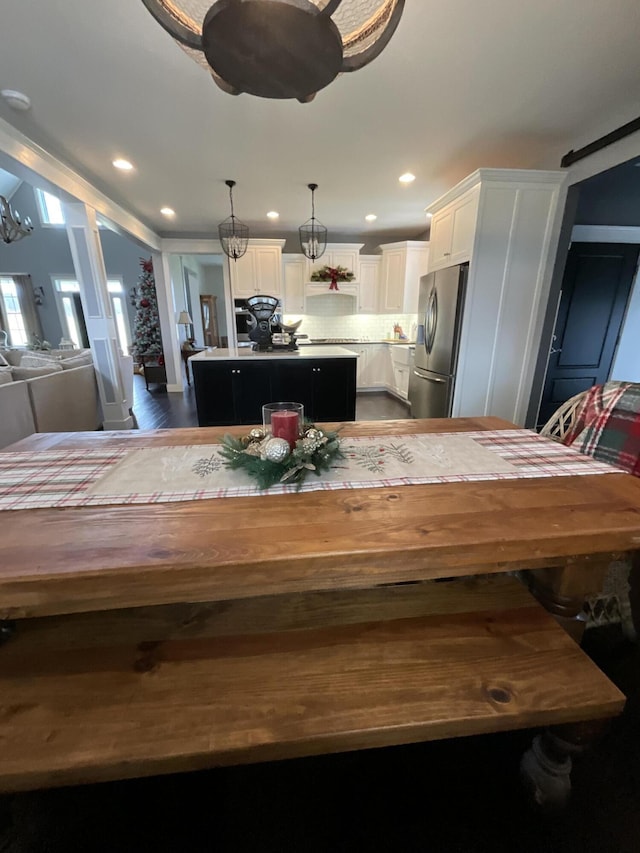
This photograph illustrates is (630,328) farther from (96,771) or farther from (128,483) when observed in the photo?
(96,771)

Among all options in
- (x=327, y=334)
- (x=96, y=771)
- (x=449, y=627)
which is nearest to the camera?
(x=96, y=771)

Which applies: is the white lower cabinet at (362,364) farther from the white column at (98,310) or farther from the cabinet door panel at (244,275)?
the white column at (98,310)

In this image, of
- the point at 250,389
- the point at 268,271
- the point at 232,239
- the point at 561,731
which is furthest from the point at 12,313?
the point at 561,731

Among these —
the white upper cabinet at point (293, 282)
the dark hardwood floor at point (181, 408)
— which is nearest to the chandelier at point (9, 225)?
the dark hardwood floor at point (181, 408)

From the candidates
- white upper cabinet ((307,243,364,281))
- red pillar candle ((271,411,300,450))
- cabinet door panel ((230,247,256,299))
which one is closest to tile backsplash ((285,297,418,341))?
white upper cabinet ((307,243,364,281))

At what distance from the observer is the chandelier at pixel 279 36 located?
2.88ft

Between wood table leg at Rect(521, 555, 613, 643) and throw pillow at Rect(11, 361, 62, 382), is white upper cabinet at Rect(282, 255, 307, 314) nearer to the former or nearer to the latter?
throw pillow at Rect(11, 361, 62, 382)

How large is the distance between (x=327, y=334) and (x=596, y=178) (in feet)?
13.0

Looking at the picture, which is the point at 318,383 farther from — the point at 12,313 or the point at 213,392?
the point at 12,313

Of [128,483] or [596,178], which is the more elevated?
[596,178]

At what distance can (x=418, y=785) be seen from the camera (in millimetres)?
966

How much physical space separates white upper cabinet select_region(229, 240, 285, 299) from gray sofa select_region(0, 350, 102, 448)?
2.50 meters

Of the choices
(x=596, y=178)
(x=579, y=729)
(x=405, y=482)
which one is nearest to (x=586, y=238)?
(x=596, y=178)

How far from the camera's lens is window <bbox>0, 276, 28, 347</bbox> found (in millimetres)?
7703
